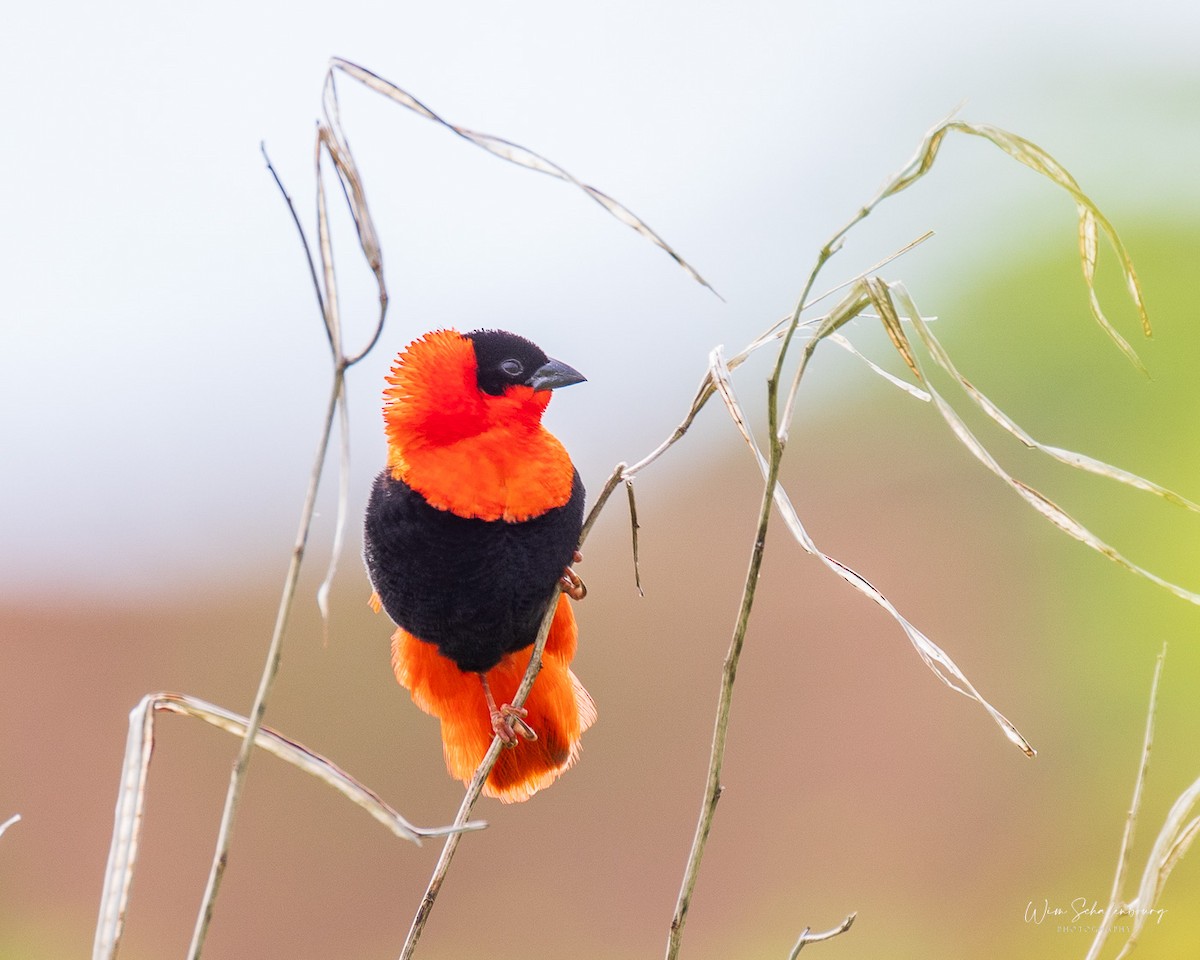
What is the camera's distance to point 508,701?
7.91ft

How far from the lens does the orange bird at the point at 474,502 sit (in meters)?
1.97

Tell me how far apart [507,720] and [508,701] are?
22cm

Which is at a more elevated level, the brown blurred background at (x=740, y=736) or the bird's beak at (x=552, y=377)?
the bird's beak at (x=552, y=377)

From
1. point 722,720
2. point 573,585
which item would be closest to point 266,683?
point 722,720

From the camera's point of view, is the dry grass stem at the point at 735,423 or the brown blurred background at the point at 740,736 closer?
the dry grass stem at the point at 735,423

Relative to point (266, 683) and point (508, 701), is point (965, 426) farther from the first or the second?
point (508, 701)

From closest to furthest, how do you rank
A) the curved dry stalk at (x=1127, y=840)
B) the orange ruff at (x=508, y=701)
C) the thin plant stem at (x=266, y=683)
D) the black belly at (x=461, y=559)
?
the thin plant stem at (x=266, y=683)
the curved dry stalk at (x=1127, y=840)
the black belly at (x=461, y=559)
the orange ruff at (x=508, y=701)

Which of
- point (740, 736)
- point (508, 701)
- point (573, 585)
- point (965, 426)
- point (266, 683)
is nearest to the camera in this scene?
point (266, 683)

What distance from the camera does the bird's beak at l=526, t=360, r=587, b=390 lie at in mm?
2125

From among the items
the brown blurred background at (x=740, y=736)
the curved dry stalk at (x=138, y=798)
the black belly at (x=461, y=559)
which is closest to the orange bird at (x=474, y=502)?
the black belly at (x=461, y=559)

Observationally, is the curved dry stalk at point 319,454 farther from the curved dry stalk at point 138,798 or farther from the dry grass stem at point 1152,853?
the dry grass stem at point 1152,853

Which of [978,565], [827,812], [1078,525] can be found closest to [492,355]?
[1078,525]

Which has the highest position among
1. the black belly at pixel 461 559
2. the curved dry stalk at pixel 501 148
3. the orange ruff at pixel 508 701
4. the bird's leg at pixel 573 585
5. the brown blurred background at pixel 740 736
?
the curved dry stalk at pixel 501 148

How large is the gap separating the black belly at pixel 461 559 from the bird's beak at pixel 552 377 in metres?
0.21
